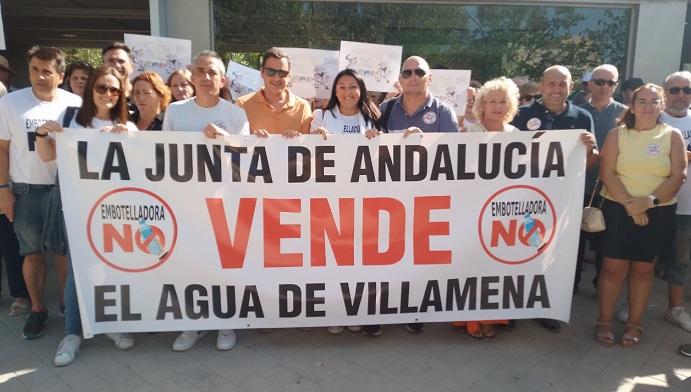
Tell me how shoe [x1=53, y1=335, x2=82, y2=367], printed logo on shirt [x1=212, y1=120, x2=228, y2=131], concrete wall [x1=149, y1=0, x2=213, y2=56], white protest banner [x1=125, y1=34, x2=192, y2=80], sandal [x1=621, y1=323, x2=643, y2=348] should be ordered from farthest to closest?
concrete wall [x1=149, y1=0, x2=213, y2=56]
white protest banner [x1=125, y1=34, x2=192, y2=80]
sandal [x1=621, y1=323, x2=643, y2=348]
printed logo on shirt [x1=212, y1=120, x2=228, y2=131]
shoe [x1=53, y1=335, x2=82, y2=367]

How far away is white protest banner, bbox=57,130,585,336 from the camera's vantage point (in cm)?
319

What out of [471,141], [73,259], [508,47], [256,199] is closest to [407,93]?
[471,141]

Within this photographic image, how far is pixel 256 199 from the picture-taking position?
326 cm

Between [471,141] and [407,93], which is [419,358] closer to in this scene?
[471,141]

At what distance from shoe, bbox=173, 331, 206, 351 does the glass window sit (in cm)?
433

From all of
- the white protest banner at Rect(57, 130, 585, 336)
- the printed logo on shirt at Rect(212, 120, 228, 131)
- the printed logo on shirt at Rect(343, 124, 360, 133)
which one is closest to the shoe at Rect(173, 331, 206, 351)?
the white protest banner at Rect(57, 130, 585, 336)

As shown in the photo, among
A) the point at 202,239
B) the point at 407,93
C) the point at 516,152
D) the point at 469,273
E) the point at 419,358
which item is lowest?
the point at 419,358

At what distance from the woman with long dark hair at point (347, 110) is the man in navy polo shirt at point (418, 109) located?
172 mm

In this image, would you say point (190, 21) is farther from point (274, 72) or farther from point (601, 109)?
point (601, 109)

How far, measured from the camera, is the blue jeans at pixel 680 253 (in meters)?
3.71

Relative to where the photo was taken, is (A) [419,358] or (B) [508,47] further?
(B) [508,47]

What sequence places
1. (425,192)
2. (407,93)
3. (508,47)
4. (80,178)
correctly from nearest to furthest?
(80,178) → (425,192) → (407,93) → (508,47)

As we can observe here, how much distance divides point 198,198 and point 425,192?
1480mm

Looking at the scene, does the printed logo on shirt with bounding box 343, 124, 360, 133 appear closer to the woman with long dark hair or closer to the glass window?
the woman with long dark hair
